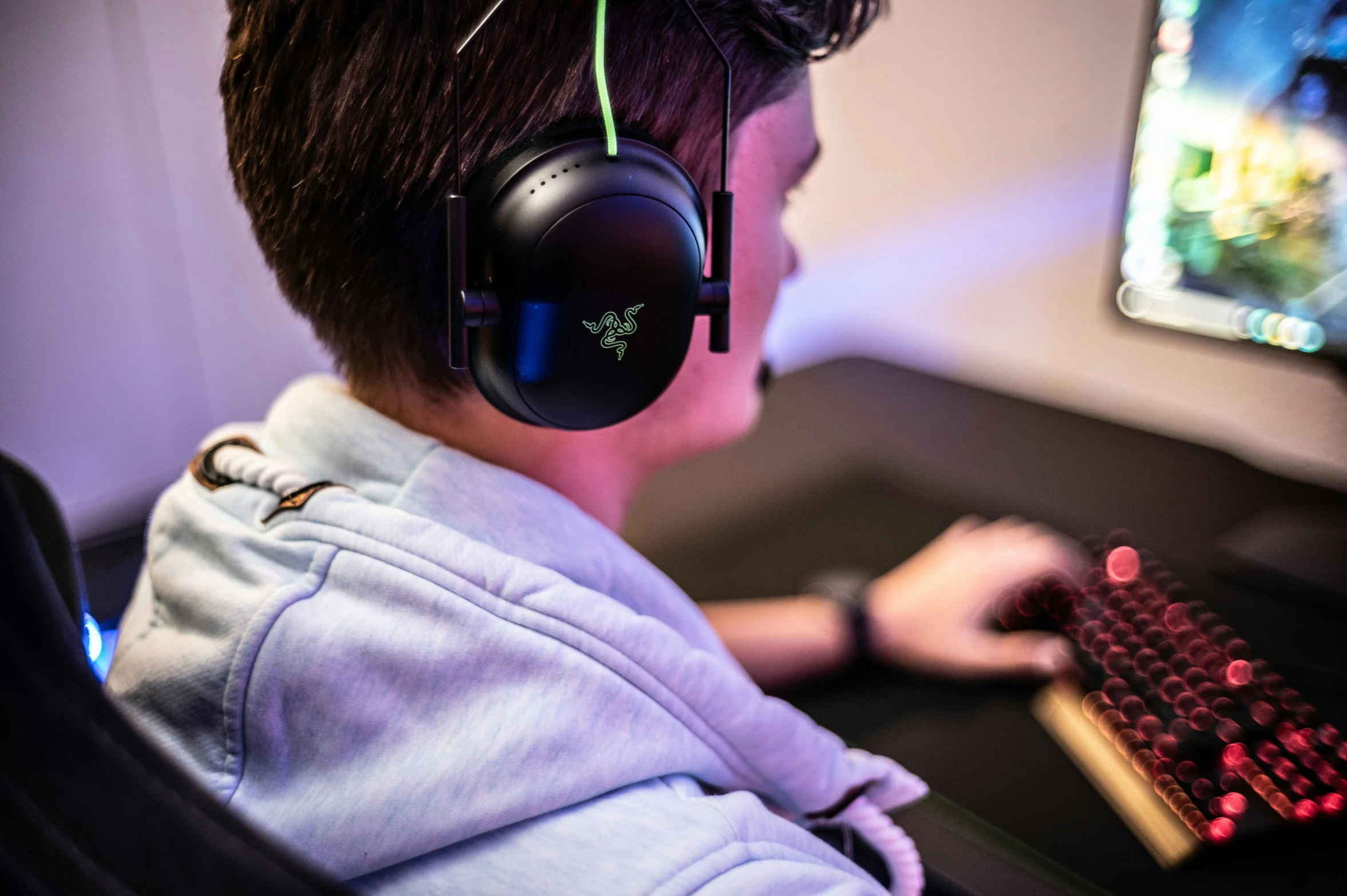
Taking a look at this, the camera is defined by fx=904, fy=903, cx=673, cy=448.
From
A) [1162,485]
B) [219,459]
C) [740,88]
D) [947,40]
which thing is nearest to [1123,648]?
[1162,485]

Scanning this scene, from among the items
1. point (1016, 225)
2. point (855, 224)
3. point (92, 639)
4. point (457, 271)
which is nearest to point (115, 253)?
point (92, 639)

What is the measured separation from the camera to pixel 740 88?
566mm

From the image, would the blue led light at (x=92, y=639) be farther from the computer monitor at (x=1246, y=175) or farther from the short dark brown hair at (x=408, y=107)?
the computer monitor at (x=1246, y=175)

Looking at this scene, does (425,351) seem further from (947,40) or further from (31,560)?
(947,40)

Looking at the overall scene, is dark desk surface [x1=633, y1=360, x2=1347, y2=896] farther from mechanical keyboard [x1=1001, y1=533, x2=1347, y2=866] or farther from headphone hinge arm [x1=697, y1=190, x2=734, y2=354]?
headphone hinge arm [x1=697, y1=190, x2=734, y2=354]

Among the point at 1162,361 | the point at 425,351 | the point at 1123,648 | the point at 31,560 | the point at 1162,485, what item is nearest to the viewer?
the point at 31,560

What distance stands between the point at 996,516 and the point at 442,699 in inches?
26.9

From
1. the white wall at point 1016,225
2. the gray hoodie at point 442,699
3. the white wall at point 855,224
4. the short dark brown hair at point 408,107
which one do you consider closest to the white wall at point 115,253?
the white wall at point 855,224

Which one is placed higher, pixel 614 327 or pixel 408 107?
pixel 408 107

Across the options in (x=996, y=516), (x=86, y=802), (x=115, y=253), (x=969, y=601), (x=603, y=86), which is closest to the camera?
(x=86, y=802)

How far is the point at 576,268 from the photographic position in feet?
1.46

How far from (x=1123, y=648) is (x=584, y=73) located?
0.58m

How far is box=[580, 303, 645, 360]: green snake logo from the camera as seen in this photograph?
0.47 m

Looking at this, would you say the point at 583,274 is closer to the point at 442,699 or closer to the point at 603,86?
the point at 603,86
